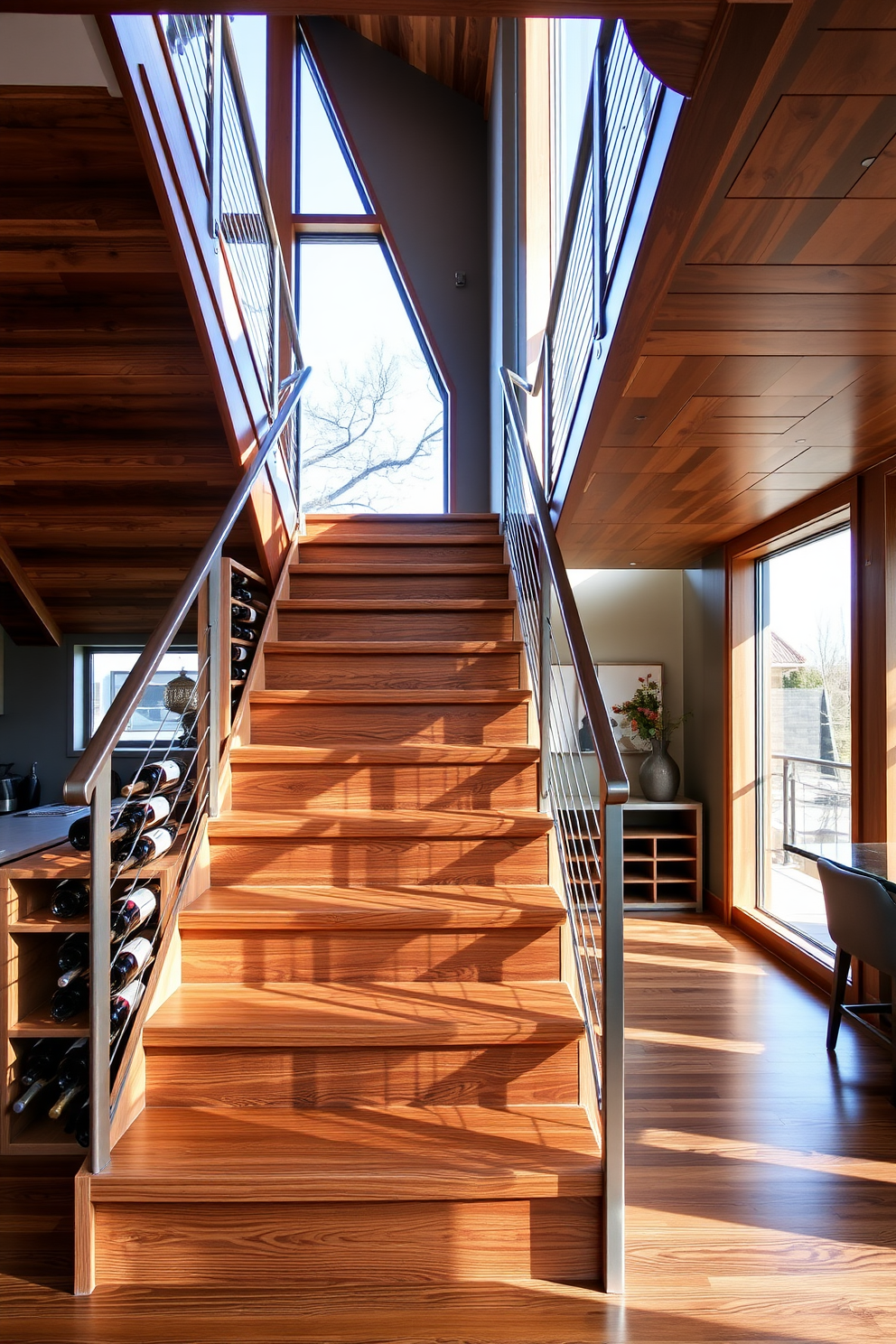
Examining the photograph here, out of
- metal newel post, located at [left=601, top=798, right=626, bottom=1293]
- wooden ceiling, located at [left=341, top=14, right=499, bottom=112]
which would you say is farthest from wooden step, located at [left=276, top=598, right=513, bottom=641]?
wooden ceiling, located at [left=341, top=14, right=499, bottom=112]

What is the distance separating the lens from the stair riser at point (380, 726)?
3.15 metres

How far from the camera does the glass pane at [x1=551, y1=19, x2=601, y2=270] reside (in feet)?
15.0

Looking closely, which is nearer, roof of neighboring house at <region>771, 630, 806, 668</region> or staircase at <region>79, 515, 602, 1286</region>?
staircase at <region>79, 515, 602, 1286</region>

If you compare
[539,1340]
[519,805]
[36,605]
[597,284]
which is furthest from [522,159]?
[539,1340]

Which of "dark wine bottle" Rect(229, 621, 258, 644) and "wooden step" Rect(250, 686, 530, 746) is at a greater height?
"dark wine bottle" Rect(229, 621, 258, 644)

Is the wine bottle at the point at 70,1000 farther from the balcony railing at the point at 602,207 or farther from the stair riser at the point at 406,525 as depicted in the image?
the stair riser at the point at 406,525

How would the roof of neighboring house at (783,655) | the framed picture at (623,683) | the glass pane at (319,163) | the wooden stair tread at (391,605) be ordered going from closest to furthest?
the wooden stair tread at (391,605) < the roof of neighboring house at (783,655) < the framed picture at (623,683) < the glass pane at (319,163)

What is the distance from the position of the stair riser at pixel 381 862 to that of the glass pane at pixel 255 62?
3822mm

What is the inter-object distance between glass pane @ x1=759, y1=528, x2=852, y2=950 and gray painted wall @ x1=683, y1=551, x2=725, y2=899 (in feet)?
0.89

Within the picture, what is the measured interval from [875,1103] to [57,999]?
2484mm

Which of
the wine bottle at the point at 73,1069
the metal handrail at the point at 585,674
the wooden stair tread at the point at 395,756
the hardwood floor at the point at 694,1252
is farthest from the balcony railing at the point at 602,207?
the wine bottle at the point at 73,1069

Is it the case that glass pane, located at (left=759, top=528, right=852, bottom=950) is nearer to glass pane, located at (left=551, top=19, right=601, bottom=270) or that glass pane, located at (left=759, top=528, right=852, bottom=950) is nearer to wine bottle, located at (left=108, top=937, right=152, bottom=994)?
glass pane, located at (left=551, top=19, right=601, bottom=270)

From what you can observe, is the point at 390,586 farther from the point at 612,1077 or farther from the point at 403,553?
the point at 612,1077

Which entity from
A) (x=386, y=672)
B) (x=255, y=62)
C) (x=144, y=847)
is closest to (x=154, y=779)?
(x=144, y=847)
